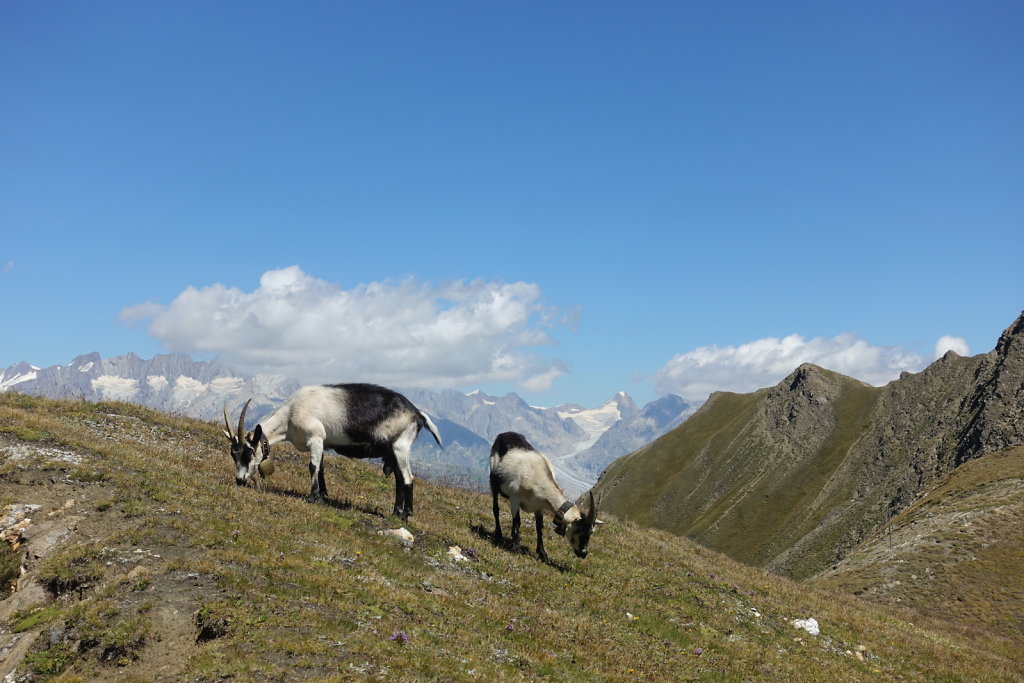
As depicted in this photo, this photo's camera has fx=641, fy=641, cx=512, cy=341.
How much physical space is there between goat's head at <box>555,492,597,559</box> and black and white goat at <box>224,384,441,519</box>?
4992 mm

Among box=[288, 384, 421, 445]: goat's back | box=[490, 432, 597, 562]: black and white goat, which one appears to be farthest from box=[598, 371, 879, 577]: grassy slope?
box=[288, 384, 421, 445]: goat's back

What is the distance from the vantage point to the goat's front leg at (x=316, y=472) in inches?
784

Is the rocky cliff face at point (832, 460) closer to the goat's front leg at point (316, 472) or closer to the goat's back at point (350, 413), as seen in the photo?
the goat's back at point (350, 413)

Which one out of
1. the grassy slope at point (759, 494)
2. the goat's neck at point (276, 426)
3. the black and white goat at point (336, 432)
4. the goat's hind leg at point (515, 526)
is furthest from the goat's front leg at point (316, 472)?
the grassy slope at point (759, 494)

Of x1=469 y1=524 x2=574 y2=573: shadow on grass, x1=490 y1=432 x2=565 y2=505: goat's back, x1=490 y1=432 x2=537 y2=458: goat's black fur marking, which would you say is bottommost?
x1=469 y1=524 x2=574 y2=573: shadow on grass

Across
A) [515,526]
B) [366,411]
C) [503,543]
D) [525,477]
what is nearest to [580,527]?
[515,526]

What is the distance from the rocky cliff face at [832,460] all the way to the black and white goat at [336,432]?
111574 mm

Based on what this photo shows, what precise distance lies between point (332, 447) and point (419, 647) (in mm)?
10487

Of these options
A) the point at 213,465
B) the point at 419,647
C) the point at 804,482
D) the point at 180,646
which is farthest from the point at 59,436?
the point at 804,482

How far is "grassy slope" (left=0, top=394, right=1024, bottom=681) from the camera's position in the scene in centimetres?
1068

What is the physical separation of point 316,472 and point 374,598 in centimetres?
797

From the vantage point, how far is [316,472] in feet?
66.5

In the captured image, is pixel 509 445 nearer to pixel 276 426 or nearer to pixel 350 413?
pixel 350 413

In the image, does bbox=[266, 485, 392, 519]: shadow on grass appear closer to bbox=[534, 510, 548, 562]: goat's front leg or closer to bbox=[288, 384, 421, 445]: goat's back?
bbox=[288, 384, 421, 445]: goat's back
